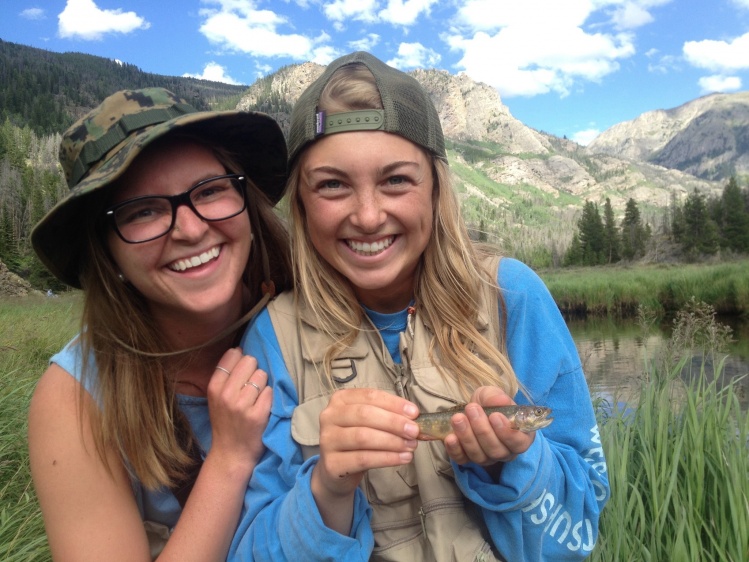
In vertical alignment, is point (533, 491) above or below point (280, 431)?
below

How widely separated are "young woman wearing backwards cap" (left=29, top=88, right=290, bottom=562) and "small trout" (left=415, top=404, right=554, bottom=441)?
0.60 m

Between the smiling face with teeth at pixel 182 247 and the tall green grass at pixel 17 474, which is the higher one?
the smiling face with teeth at pixel 182 247

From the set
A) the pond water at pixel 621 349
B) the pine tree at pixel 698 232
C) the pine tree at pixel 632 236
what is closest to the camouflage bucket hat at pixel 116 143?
the pond water at pixel 621 349

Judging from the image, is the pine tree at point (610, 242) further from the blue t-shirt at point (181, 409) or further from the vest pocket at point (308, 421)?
the vest pocket at point (308, 421)

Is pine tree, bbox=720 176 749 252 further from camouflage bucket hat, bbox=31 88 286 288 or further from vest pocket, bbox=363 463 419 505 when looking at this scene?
vest pocket, bbox=363 463 419 505

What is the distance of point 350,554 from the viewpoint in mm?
1533

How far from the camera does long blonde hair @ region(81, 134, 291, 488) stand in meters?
1.87

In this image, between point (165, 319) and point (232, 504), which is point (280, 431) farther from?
point (165, 319)

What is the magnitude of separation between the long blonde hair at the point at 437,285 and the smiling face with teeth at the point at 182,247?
0.26 meters

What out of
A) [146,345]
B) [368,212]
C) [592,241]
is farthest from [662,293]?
→ [592,241]

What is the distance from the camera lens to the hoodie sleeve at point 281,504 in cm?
151

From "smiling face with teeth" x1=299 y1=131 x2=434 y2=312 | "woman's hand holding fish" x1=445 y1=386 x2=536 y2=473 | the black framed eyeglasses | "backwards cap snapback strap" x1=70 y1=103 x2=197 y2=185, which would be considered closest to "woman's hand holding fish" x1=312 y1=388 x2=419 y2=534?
"woman's hand holding fish" x1=445 y1=386 x2=536 y2=473

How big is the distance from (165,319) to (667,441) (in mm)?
2642

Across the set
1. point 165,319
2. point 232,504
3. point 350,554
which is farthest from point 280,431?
point 165,319
